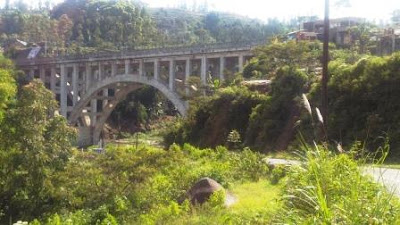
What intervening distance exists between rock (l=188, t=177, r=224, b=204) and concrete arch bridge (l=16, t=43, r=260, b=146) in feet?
72.9

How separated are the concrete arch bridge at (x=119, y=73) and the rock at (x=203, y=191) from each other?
2221cm

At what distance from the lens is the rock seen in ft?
28.7

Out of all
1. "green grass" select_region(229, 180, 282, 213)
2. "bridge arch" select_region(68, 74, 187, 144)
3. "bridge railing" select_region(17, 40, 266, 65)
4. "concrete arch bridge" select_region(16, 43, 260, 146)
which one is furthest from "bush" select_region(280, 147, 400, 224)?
"bridge arch" select_region(68, 74, 187, 144)

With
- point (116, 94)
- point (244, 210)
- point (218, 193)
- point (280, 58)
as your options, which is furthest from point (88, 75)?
point (244, 210)

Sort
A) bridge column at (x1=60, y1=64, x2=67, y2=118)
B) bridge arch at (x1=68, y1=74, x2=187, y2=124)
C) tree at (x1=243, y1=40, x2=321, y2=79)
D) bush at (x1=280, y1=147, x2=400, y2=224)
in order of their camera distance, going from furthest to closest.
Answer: bridge column at (x1=60, y1=64, x2=67, y2=118), bridge arch at (x1=68, y1=74, x2=187, y2=124), tree at (x1=243, y1=40, x2=321, y2=79), bush at (x1=280, y1=147, x2=400, y2=224)

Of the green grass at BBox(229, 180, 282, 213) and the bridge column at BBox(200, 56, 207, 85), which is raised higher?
the bridge column at BBox(200, 56, 207, 85)

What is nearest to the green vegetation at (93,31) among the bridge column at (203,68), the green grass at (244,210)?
the bridge column at (203,68)

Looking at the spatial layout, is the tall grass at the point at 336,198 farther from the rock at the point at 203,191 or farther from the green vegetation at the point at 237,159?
the rock at the point at 203,191

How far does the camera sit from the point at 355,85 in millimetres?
17969

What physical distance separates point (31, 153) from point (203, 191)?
472 cm

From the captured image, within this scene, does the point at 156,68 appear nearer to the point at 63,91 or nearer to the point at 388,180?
the point at 63,91

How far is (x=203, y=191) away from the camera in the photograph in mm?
8891

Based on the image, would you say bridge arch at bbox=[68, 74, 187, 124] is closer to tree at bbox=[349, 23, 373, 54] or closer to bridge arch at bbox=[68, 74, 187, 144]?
bridge arch at bbox=[68, 74, 187, 144]

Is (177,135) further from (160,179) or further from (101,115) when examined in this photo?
(101,115)
